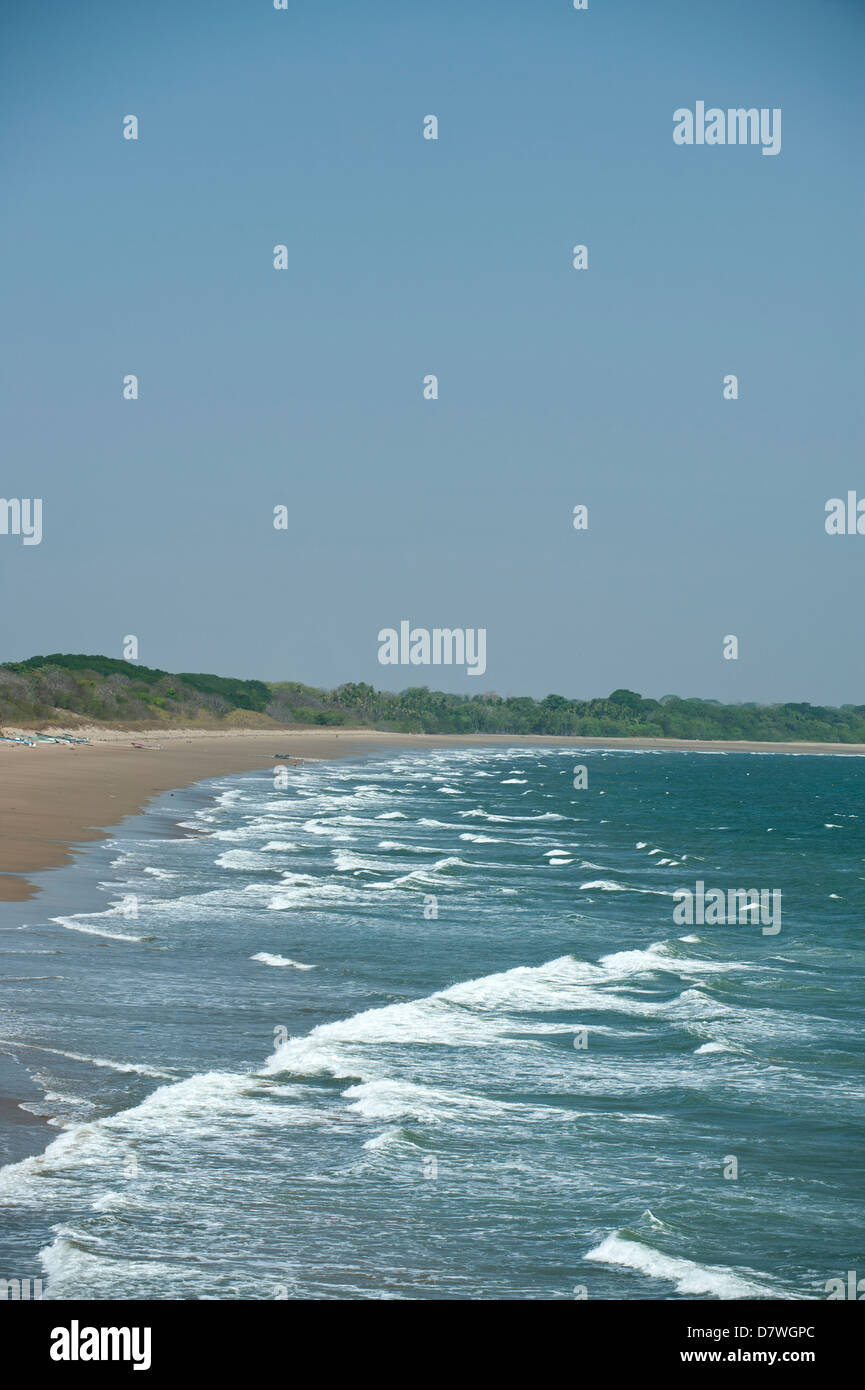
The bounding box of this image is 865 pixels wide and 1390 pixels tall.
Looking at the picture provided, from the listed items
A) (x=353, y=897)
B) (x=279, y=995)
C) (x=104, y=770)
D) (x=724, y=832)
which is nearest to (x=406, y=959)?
(x=279, y=995)

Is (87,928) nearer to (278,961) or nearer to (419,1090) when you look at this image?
(278,961)

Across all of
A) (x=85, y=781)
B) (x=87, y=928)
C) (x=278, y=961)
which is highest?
(x=85, y=781)

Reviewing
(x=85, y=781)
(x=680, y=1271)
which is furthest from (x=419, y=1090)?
(x=85, y=781)

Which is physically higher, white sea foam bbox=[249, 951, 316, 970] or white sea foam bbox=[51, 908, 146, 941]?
white sea foam bbox=[51, 908, 146, 941]

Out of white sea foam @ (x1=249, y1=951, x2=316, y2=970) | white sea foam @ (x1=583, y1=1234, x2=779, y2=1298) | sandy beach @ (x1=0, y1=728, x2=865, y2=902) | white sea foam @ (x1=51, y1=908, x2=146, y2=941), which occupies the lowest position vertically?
white sea foam @ (x1=583, y1=1234, x2=779, y2=1298)

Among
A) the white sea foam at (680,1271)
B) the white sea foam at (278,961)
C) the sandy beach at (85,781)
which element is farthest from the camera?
the sandy beach at (85,781)

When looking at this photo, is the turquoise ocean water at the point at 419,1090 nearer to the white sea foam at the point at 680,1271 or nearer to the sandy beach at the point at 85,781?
the white sea foam at the point at 680,1271

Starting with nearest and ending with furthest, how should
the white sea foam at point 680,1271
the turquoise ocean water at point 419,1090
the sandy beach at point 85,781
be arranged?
1. the white sea foam at point 680,1271
2. the turquoise ocean water at point 419,1090
3. the sandy beach at point 85,781

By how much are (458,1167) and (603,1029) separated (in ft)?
22.0

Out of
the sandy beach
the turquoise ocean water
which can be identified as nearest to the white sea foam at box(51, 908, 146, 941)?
the turquoise ocean water

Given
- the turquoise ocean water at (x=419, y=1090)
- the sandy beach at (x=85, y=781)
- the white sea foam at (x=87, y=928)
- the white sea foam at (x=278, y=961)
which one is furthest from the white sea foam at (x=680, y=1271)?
the sandy beach at (x=85, y=781)

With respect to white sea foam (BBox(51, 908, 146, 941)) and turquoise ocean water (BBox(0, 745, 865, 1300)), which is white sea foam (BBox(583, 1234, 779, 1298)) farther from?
white sea foam (BBox(51, 908, 146, 941))

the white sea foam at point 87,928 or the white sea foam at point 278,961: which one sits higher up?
the white sea foam at point 87,928

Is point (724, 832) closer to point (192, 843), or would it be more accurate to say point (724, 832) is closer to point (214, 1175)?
point (192, 843)
